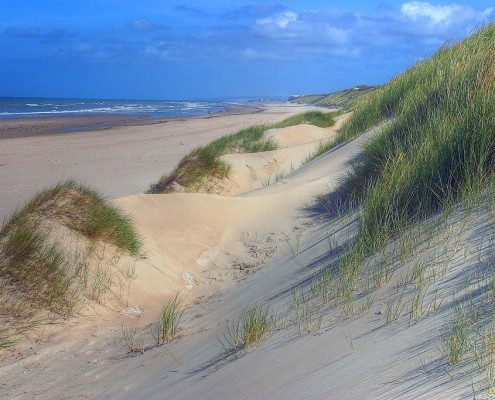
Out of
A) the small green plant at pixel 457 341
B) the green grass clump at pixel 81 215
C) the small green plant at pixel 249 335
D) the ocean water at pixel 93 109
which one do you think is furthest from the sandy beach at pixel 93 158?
the ocean water at pixel 93 109

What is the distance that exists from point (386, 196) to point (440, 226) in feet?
3.33

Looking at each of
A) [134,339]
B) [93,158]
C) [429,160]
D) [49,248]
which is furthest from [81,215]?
[93,158]

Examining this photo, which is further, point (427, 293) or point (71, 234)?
point (71, 234)

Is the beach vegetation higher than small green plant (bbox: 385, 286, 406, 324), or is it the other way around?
the beach vegetation

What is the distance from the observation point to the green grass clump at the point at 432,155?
4.99 meters

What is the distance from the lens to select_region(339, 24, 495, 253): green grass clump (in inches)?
197

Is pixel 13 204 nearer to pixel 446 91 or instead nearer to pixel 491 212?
pixel 446 91

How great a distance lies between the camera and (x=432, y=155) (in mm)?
5656

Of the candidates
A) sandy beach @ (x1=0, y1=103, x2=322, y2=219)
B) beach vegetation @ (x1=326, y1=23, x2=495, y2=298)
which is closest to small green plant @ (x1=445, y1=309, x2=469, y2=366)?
beach vegetation @ (x1=326, y1=23, x2=495, y2=298)

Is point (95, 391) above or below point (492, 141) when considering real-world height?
below

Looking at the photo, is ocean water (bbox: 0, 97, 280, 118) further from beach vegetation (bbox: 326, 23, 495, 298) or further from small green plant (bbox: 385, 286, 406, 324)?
small green plant (bbox: 385, 286, 406, 324)

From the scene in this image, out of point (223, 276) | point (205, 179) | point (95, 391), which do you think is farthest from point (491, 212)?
point (205, 179)

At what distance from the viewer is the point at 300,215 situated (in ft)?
25.9

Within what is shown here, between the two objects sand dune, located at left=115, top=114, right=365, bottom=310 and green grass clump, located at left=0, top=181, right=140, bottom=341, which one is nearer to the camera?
green grass clump, located at left=0, top=181, right=140, bottom=341
